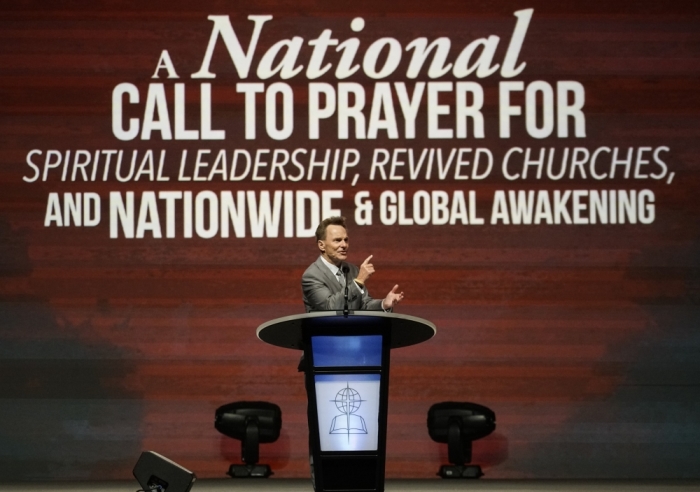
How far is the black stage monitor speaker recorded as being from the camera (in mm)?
3699

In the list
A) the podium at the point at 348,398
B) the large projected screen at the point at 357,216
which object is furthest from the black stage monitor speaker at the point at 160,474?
the large projected screen at the point at 357,216

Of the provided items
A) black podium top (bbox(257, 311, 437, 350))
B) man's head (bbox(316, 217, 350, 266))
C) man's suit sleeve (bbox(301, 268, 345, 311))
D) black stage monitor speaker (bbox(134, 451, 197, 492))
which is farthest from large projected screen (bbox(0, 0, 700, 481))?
black stage monitor speaker (bbox(134, 451, 197, 492))

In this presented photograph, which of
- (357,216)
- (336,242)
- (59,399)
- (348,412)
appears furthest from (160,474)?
(357,216)

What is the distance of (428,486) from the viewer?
5.23 metres

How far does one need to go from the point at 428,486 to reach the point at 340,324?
5.97ft

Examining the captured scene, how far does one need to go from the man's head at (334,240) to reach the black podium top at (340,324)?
19.4 inches

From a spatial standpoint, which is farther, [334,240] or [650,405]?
[650,405]

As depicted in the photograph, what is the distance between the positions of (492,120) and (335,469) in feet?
9.44

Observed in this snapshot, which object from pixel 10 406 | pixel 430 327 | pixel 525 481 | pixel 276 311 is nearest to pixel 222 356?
pixel 276 311

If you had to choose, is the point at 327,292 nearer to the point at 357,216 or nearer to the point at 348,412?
the point at 348,412

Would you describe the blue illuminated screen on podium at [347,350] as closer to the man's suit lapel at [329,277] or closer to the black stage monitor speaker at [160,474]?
the man's suit lapel at [329,277]

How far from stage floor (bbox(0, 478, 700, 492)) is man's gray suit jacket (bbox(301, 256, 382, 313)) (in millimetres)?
1306

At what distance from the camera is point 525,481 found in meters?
5.52

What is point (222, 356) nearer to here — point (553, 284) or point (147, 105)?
point (147, 105)
